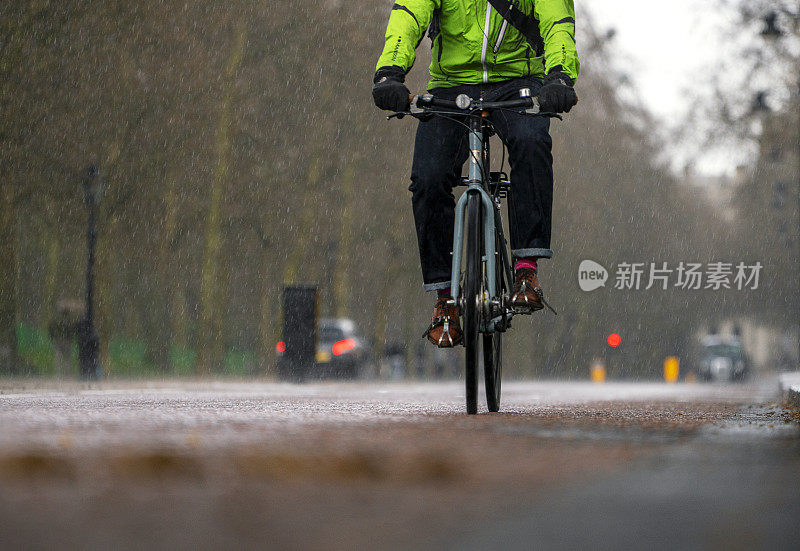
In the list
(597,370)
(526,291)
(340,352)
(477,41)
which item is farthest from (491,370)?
(597,370)

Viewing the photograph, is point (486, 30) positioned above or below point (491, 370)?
above

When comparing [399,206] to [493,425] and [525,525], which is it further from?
[525,525]

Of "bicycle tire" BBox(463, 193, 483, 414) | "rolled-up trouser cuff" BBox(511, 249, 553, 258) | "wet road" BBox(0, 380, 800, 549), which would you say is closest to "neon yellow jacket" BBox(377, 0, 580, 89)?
Result: "bicycle tire" BBox(463, 193, 483, 414)

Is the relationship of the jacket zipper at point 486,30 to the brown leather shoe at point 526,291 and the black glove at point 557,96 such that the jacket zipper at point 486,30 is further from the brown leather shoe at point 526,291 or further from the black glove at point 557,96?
the brown leather shoe at point 526,291

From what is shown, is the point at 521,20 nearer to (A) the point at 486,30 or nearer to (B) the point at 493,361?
(A) the point at 486,30

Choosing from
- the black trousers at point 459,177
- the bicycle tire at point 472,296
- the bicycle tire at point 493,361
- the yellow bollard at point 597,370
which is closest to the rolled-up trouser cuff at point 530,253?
the black trousers at point 459,177

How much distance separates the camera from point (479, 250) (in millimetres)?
6633

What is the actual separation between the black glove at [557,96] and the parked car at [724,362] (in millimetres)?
51475

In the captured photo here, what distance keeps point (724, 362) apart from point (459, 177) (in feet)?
170

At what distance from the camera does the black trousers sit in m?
6.94

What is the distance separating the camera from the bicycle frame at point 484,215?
6633 millimetres

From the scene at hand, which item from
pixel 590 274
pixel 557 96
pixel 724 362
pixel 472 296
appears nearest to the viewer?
pixel 472 296

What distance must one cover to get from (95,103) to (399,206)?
12636mm

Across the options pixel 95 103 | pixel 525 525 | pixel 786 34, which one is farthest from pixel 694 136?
pixel 525 525
